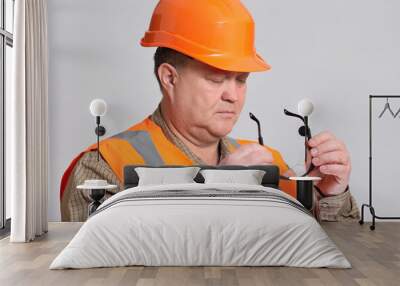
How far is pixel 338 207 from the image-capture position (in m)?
7.12

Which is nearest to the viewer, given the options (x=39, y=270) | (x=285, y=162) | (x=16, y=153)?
(x=39, y=270)

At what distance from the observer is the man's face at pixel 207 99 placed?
22.3ft

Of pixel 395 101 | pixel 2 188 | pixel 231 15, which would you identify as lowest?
pixel 2 188

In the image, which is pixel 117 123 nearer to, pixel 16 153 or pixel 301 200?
pixel 16 153

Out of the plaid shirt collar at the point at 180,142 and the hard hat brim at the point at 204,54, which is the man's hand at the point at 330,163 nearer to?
the plaid shirt collar at the point at 180,142

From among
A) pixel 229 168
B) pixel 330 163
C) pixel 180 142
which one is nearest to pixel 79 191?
pixel 180 142

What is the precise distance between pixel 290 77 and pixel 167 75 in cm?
145

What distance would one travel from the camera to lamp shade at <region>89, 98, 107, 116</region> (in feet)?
22.7

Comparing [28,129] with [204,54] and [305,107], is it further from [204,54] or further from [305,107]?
[305,107]

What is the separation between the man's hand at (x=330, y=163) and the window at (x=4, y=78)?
3.44 metres

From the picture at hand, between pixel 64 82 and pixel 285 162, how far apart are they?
2766 mm

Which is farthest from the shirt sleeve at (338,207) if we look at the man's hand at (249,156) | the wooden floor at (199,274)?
the wooden floor at (199,274)

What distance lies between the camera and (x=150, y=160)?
693cm

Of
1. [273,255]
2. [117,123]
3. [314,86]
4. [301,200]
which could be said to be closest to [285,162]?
[301,200]
